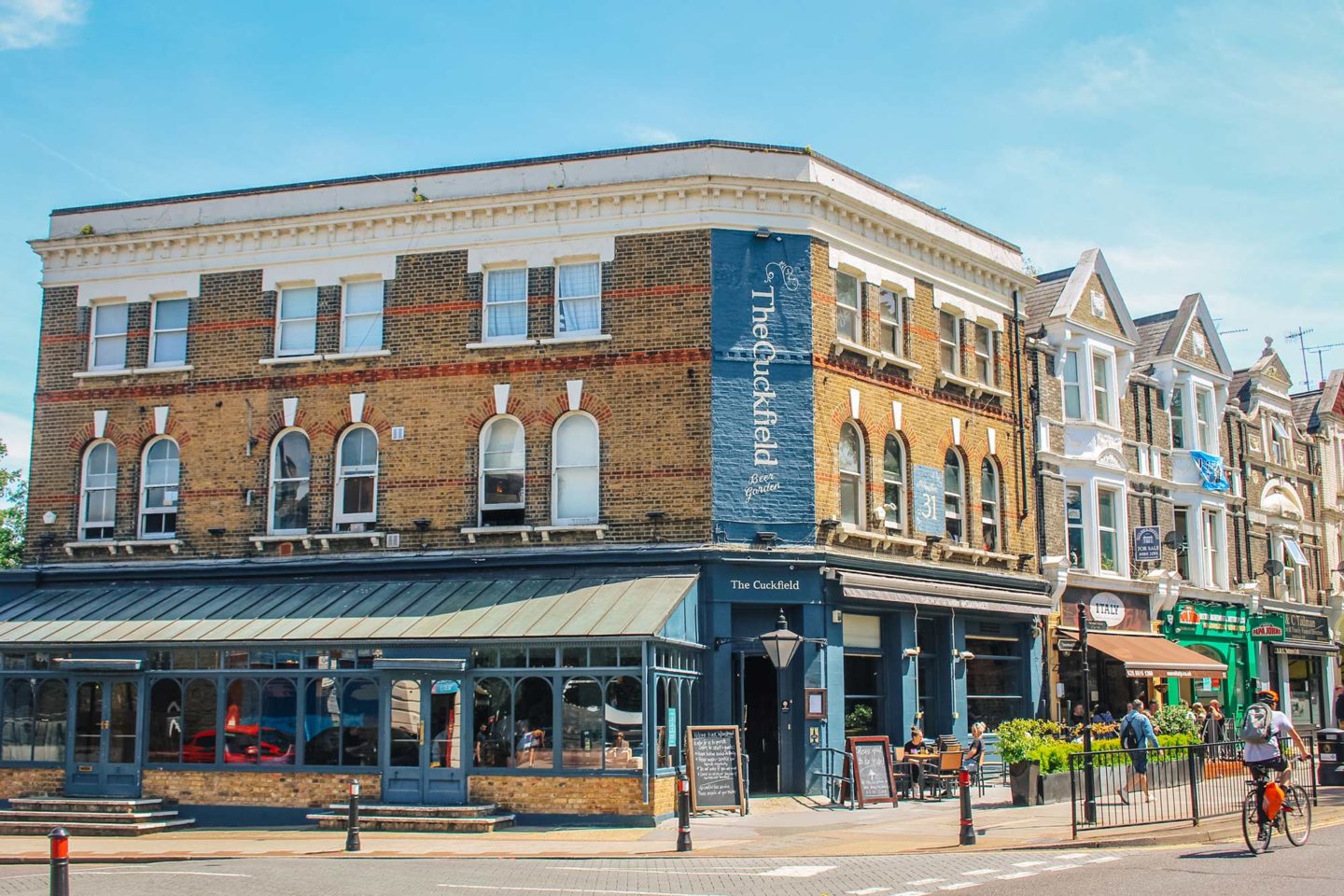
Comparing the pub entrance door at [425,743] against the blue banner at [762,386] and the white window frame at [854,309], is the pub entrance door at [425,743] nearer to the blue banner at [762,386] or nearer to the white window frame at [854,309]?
the blue banner at [762,386]

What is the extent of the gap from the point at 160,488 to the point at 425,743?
857 centimetres

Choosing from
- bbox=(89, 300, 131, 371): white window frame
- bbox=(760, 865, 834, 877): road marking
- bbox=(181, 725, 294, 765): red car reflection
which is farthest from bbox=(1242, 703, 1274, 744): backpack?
bbox=(89, 300, 131, 371): white window frame

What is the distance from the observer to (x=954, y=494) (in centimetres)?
2730

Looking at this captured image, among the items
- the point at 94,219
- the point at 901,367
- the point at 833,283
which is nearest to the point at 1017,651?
the point at 901,367

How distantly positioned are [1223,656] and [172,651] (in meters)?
25.8

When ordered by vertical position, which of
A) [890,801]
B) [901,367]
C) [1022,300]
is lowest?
[890,801]

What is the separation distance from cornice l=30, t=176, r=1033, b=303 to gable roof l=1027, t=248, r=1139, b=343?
4.43m

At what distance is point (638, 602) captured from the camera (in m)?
21.1

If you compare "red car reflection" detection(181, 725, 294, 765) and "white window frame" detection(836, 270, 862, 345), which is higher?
"white window frame" detection(836, 270, 862, 345)

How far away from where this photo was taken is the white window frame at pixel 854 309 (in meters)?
25.0

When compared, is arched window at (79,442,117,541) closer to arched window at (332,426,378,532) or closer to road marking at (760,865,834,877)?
arched window at (332,426,378,532)

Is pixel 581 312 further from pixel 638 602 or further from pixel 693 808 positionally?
pixel 693 808

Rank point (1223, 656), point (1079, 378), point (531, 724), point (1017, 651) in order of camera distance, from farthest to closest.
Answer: point (1223, 656) → point (1079, 378) → point (1017, 651) → point (531, 724)

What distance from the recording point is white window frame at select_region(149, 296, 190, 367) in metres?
26.2
